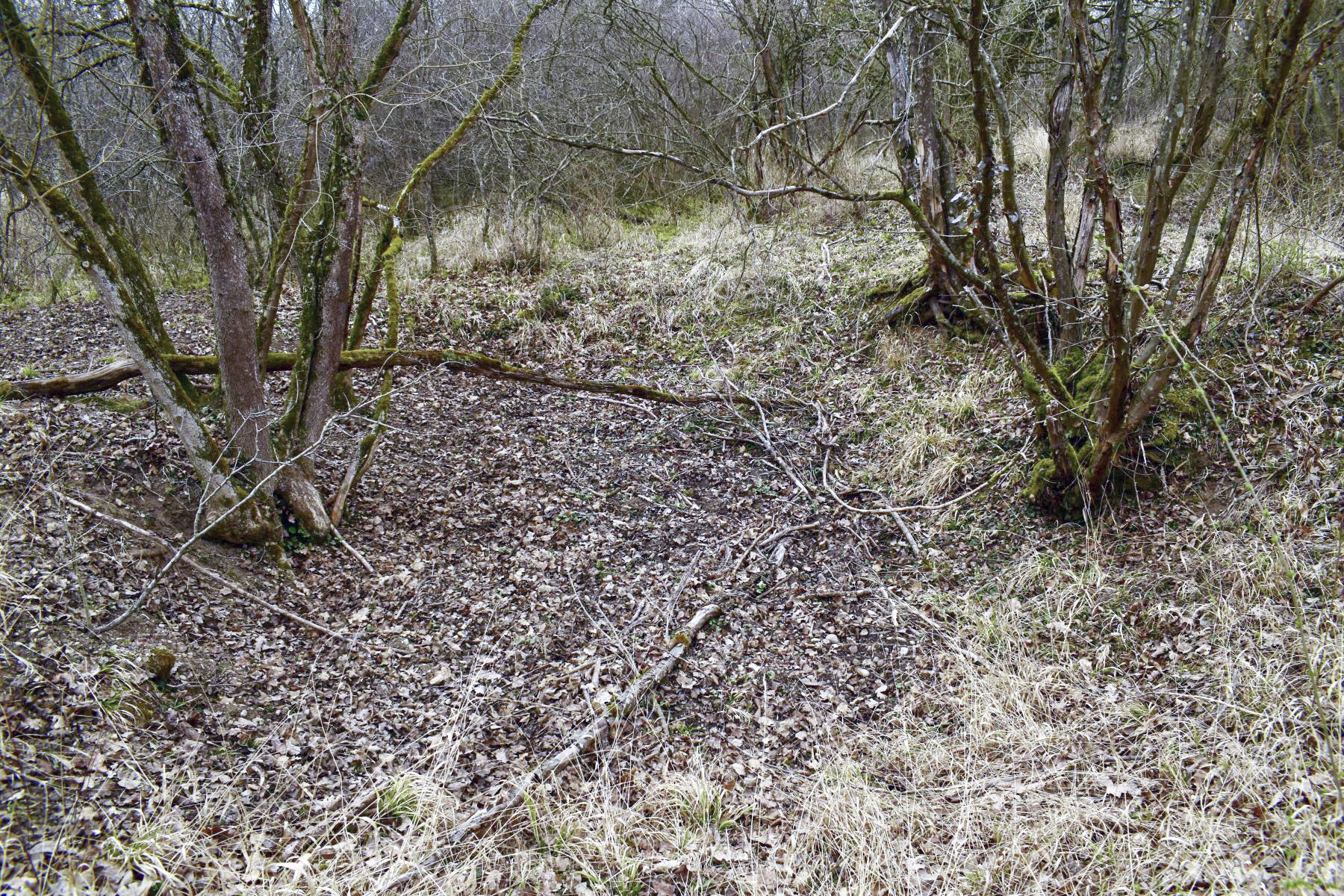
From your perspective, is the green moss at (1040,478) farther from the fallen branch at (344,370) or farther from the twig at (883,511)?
the fallen branch at (344,370)

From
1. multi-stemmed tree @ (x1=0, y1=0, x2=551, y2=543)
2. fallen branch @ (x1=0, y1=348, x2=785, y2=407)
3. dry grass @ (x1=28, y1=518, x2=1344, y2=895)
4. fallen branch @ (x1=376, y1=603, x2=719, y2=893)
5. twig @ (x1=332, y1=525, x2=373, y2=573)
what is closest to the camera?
dry grass @ (x1=28, y1=518, x2=1344, y2=895)

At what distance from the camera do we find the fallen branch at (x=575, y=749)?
Result: 9.04 feet

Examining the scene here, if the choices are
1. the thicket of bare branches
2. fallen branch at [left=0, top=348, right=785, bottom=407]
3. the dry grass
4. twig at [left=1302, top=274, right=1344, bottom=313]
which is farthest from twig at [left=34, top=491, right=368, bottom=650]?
twig at [left=1302, top=274, right=1344, bottom=313]

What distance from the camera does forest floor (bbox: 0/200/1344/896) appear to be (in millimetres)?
2627

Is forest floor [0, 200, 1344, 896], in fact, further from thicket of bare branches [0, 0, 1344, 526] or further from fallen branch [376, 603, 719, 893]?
thicket of bare branches [0, 0, 1344, 526]

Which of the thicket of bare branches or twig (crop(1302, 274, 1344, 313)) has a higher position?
the thicket of bare branches

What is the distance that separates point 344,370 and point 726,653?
2952 millimetres

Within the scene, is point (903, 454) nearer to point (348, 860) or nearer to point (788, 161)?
point (348, 860)

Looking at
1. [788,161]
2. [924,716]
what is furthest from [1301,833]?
[788,161]

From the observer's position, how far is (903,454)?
17.7ft

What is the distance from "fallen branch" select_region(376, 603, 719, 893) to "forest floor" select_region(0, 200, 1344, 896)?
0.19 feet

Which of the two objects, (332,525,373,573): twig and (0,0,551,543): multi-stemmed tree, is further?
(332,525,373,573): twig

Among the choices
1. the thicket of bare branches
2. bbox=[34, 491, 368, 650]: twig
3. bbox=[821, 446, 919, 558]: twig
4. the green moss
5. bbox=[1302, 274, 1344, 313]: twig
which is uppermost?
the thicket of bare branches

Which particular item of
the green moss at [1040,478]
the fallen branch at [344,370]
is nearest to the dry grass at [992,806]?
the green moss at [1040,478]
